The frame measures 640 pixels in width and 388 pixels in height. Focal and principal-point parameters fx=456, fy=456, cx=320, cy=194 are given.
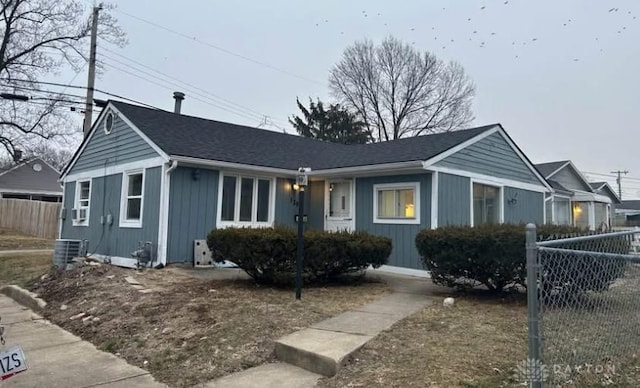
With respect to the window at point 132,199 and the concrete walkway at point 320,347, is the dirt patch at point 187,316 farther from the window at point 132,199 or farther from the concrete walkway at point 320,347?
the window at point 132,199

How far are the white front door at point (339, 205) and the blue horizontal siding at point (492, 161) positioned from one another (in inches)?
104

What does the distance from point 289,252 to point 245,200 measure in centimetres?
440

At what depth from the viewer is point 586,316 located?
5438mm

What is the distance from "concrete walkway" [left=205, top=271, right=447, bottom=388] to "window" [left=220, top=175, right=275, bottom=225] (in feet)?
18.2

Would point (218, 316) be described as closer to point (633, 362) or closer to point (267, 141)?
point (633, 362)

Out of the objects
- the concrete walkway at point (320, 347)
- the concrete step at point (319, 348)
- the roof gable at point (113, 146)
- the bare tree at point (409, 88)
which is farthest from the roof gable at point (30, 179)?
the concrete step at point (319, 348)

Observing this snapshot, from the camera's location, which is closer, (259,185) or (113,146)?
(259,185)

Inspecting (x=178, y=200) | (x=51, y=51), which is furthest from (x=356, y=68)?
(x=178, y=200)

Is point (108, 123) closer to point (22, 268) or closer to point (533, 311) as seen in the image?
point (22, 268)

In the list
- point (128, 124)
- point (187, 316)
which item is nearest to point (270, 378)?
point (187, 316)

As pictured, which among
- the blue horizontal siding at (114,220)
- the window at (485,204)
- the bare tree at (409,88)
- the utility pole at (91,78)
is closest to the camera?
the blue horizontal siding at (114,220)

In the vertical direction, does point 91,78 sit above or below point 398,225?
above

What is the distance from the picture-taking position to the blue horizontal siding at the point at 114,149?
36.9 feet

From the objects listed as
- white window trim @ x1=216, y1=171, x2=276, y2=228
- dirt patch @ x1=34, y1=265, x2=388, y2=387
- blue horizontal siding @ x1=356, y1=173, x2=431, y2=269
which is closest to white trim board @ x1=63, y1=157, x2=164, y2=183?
white window trim @ x1=216, y1=171, x2=276, y2=228
